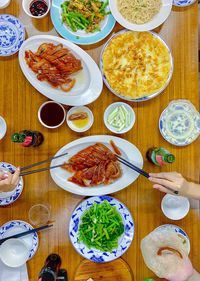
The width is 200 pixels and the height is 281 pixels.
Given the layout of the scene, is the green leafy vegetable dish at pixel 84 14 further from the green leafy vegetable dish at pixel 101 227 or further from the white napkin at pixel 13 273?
the white napkin at pixel 13 273

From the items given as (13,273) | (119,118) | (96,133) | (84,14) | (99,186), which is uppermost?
(84,14)

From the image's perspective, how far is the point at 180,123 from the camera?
2621 mm

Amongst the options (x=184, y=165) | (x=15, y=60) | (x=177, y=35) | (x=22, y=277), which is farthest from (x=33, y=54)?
(x=22, y=277)

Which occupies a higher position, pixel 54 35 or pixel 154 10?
pixel 154 10

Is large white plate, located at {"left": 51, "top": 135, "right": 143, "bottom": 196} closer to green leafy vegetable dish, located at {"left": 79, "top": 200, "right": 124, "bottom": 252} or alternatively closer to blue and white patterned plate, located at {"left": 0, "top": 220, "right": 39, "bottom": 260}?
green leafy vegetable dish, located at {"left": 79, "top": 200, "right": 124, "bottom": 252}

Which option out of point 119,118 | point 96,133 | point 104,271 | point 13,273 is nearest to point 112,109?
point 119,118

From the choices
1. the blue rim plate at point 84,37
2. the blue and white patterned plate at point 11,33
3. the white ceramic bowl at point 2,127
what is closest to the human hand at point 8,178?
the white ceramic bowl at point 2,127

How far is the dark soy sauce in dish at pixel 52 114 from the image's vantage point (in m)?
2.59

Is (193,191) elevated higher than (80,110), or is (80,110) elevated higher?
(80,110)

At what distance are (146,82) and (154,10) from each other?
46 cm

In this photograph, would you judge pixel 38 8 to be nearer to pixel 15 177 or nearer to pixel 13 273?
pixel 15 177

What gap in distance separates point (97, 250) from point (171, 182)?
2.32 ft

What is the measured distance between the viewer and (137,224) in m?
2.66

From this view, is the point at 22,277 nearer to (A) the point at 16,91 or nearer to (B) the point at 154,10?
(A) the point at 16,91
